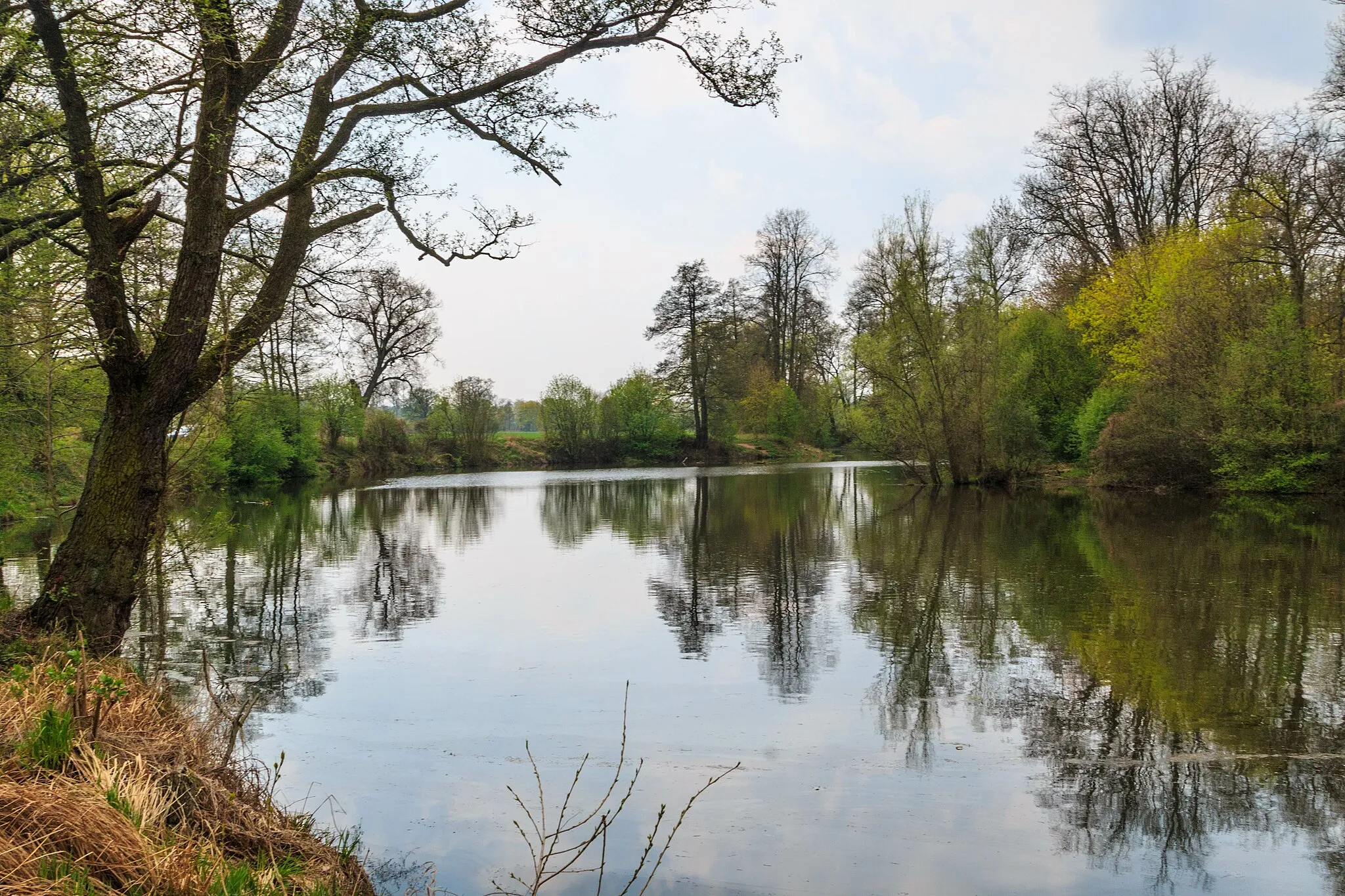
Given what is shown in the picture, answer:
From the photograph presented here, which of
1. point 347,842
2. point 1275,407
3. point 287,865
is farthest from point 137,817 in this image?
point 1275,407

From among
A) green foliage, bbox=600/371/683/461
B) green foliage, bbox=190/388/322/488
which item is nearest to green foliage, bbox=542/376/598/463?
green foliage, bbox=600/371/683/461

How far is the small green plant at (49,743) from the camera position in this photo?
431 centimetres

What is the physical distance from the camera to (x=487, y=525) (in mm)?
24500

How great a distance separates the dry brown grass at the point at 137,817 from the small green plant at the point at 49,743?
0.03 m

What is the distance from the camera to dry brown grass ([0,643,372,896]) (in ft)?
12.1

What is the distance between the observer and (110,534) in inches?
293

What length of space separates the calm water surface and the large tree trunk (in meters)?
0.69

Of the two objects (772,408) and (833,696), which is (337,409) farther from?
(833,696)

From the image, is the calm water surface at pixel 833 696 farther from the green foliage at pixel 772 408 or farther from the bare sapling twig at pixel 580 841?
the green foliage at pixel 772 408

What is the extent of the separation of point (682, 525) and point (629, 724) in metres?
15.2

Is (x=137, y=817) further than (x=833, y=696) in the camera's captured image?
No

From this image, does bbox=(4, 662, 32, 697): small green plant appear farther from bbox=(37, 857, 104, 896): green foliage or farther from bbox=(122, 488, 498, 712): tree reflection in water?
bbox=(122, 488, 498, 712): tree reflection in water

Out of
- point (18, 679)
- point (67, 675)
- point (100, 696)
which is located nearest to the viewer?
point (100, 696)

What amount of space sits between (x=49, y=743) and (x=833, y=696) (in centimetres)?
574
